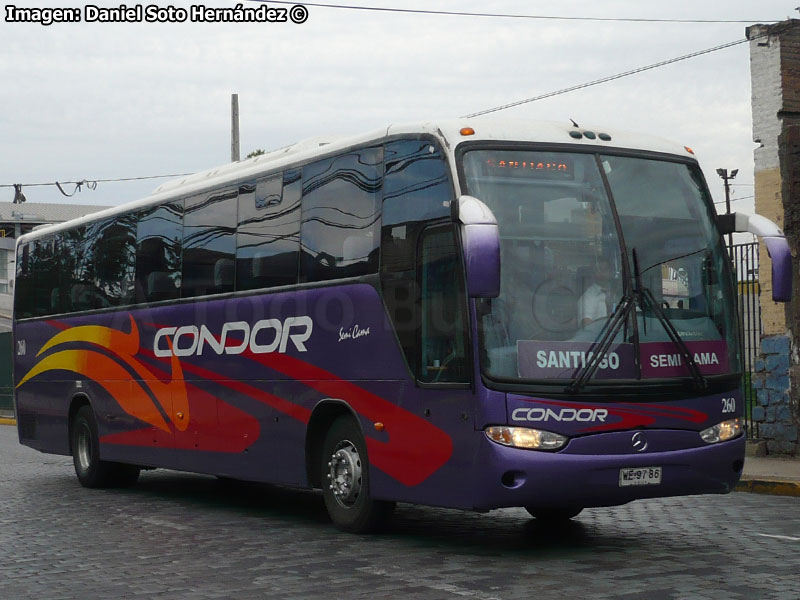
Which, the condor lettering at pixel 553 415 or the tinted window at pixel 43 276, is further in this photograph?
the tinted window at pixel 43 276

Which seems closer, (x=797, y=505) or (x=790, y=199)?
(x=797, y=505)

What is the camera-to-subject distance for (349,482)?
10.9 metres

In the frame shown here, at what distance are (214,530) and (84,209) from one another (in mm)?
83734

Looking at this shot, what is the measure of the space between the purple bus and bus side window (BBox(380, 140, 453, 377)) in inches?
0.8

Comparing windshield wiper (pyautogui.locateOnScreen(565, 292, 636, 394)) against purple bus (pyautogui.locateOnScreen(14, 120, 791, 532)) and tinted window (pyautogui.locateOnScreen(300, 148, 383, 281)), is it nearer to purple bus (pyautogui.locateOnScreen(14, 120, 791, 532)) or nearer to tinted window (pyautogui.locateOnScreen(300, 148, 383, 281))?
purple bus (pyautogui.locateOnScreen(14, 120, 791, 532))

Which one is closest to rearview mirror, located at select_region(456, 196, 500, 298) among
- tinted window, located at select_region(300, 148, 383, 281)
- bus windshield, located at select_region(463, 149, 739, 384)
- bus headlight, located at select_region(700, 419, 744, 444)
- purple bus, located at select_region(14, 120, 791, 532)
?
purple bus, located at select_region(14, 120, 791, 532)

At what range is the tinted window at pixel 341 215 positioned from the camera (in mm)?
10766

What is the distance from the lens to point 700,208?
404 inches

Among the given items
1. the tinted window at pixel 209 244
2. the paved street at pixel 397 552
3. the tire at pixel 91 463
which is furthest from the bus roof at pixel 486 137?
the tire at pixel 91 463

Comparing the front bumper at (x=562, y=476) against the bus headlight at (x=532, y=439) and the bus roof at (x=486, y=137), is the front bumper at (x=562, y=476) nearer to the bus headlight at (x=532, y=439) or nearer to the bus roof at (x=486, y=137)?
the bus headlight at (x=532, y=439)

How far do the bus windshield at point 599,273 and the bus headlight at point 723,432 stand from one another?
397 mm

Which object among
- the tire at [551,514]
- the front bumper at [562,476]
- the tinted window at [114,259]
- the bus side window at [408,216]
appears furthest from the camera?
the tinted window at [114,259]

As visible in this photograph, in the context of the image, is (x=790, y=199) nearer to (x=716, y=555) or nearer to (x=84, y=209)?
(x=716, y=555)

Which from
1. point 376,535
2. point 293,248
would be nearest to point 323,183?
point 293,248
